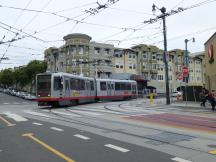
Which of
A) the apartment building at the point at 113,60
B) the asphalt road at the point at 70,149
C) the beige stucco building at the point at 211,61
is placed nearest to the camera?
the asphalt road at the point at 70,149

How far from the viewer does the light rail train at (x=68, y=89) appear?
29922 millimetres

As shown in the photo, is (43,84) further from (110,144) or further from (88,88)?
(110,144)

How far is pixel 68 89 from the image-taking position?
3156 centimetres

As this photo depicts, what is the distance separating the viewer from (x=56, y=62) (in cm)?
8012

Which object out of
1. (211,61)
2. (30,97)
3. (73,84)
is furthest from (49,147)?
(30,97)

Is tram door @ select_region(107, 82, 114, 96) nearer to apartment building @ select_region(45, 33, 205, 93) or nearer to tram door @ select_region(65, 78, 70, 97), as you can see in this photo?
tram door @ select_region(65, 78, 70, 97)

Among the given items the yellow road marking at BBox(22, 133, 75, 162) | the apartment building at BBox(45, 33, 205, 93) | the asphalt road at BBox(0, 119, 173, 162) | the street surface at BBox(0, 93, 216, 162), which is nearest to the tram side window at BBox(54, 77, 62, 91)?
the street surface at BBox(0, 93, 216, 162)

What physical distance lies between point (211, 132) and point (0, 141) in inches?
288

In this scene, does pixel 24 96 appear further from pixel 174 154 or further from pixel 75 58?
pixel 174 154

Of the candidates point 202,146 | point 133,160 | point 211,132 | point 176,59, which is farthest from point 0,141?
point 176,59

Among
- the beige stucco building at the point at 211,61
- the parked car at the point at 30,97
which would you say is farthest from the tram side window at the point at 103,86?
the parked car at the point at 30,97

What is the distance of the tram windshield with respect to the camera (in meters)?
29.9

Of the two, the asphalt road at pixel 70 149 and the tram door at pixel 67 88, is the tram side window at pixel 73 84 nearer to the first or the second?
the tram door at pixel 67 88

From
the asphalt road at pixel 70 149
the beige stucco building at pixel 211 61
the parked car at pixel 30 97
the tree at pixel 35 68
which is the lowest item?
the asphalt road at pixel 70 149
